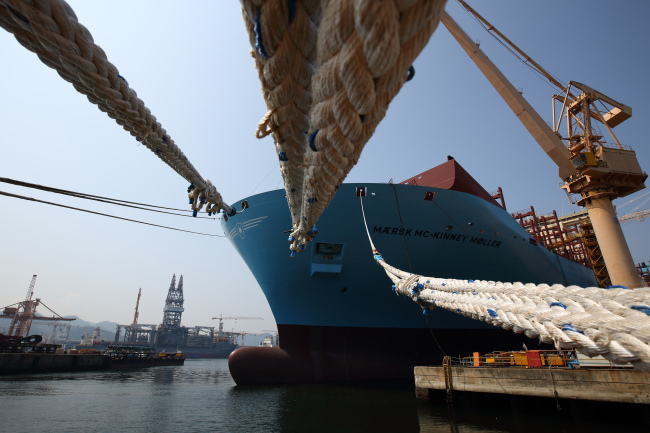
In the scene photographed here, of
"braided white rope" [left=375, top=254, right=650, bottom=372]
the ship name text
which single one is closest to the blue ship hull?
the ship name text

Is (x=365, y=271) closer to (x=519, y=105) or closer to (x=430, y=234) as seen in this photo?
(x=430, y=234)

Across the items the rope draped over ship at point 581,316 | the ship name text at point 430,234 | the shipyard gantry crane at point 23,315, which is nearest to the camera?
the rope draped over ship at point 581,316

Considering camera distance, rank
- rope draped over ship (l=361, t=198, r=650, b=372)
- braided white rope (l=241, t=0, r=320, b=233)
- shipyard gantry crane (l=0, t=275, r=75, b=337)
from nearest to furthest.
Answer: braided white rope (l=241, t=0, r=320, b=233) → rope draped over ship (l=361, t=198, r=650, b=372) → shipyard gantry crane (l=0, t=275, r=75, b=337)

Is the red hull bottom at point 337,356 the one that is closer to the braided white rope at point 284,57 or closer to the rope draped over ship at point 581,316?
the rope draped over ship at point 581,316

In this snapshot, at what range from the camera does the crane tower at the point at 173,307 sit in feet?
281

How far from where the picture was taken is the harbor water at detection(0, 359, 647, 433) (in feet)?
28.0

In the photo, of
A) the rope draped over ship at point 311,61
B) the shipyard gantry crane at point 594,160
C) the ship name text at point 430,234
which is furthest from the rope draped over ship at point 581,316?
the shipyard gantry crane at point 594,160

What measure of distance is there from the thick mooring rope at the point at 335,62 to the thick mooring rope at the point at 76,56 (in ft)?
3.32

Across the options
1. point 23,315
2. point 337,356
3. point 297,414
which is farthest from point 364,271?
point 23,315

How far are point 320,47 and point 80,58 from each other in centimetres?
146

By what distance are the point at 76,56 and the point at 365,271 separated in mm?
12069

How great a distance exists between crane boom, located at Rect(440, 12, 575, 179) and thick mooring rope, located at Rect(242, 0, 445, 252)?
56.4 ft

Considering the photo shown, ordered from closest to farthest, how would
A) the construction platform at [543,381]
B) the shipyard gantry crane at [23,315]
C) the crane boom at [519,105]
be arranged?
the construction platform at [543,381], the crane boom at [519,105], the shipyard gantry crane at [23,315]

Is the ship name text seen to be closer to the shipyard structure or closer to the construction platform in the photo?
the construction platform
